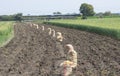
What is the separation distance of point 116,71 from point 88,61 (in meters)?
3.09

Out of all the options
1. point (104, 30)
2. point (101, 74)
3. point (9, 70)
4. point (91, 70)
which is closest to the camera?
point (101, 74)

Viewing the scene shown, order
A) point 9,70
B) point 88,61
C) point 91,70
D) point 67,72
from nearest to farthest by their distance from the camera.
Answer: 1. point 67,72
2. point 91,70
3. point 9,70
4. point 88,61

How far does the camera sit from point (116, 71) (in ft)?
45.0

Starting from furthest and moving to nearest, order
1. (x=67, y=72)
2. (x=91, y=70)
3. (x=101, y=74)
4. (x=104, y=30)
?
1. (x=104, y=30)
2. (x=91, y=70)
3. (x=101, y=74)
4. (x=67, y=72)

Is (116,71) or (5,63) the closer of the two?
(116,71)

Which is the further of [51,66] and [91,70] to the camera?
[51,66]

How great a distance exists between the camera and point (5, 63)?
698 inches

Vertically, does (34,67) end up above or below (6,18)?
above

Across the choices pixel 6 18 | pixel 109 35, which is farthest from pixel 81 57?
pixel 6 18

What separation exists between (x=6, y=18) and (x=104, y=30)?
13860 cm

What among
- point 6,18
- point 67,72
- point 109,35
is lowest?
point 6,18

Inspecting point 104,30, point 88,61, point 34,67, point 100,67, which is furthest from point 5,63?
point 104,30

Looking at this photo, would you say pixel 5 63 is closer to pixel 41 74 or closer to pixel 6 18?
pixel 41 74

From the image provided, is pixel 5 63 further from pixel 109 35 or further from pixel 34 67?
pixel 109 35
